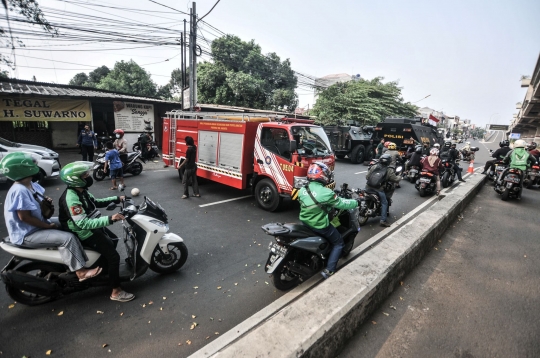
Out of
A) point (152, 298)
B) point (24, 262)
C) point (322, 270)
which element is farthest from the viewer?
point (322, 270)

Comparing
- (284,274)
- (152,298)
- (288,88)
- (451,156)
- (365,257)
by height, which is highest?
(288,88)

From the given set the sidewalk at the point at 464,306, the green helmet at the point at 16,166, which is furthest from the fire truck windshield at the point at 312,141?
the green helmet at the point at 16,166

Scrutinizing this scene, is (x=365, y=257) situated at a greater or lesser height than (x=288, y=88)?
lesser

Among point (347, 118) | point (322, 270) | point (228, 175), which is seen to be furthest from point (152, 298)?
point (347, 118)

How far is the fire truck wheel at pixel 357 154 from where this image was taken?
14312 mm

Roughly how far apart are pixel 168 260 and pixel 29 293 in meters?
1.47

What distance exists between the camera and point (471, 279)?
3.60 meters

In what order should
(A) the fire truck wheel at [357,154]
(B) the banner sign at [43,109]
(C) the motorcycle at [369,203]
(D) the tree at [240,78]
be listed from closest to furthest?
1. (C) the motorcycle at [369,203]
2. (B) the banner sign at [43,109]
3. (A) the fire truck wheel at [357,154]
4. (D) the tree at [240,78]

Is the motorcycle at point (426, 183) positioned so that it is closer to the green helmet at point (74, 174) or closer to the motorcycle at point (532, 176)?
the motorcycle at point (532, 176)

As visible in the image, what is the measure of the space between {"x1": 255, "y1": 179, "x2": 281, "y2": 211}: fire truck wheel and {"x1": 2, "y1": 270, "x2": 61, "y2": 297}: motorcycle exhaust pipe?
4096 mm

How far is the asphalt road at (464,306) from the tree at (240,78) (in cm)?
1871

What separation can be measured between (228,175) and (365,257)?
14.5ft

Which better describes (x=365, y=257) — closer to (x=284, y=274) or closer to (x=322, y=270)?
(x=322, y=270)

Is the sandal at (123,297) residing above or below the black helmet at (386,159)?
below
